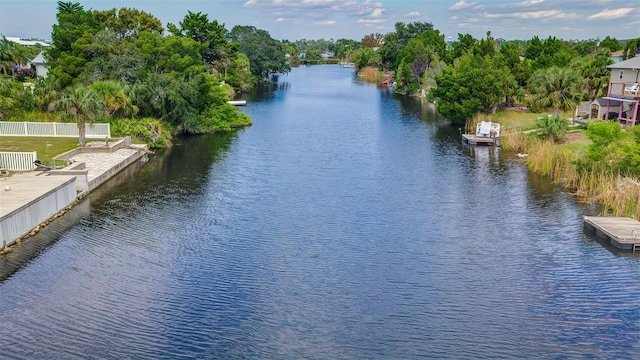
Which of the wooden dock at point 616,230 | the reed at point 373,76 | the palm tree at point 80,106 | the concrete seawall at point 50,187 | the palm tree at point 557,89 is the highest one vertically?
the reed at point 373,76

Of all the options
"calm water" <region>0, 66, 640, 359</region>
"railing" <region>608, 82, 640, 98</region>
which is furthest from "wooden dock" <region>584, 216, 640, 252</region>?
"railing" <region>608, 82, 640, 98</region>

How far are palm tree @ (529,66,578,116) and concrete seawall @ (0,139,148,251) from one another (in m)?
39.6

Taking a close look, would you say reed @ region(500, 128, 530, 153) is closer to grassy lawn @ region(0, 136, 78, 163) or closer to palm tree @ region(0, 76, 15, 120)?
grassy lawn @ region(0, 136, 78, 163)

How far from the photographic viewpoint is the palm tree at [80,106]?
36.8m

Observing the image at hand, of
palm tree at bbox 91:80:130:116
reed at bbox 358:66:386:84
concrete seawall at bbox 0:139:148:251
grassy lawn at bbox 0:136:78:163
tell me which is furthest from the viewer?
reed at bbox 358:66:386:84

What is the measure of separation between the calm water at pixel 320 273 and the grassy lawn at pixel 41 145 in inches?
213

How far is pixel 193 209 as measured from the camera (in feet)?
96.6

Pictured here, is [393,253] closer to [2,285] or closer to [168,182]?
[2,285]

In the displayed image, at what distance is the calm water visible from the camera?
16938mm

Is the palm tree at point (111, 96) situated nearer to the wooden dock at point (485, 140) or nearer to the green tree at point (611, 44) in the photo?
the wooden dock at point (485, 140)

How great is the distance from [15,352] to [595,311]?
18.5 meters

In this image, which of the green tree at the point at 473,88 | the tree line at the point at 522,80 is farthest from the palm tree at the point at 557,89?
the green tree at the point at 473,88

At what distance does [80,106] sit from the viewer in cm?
3688

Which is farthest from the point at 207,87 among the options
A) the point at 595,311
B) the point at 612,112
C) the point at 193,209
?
the point at 595,311
